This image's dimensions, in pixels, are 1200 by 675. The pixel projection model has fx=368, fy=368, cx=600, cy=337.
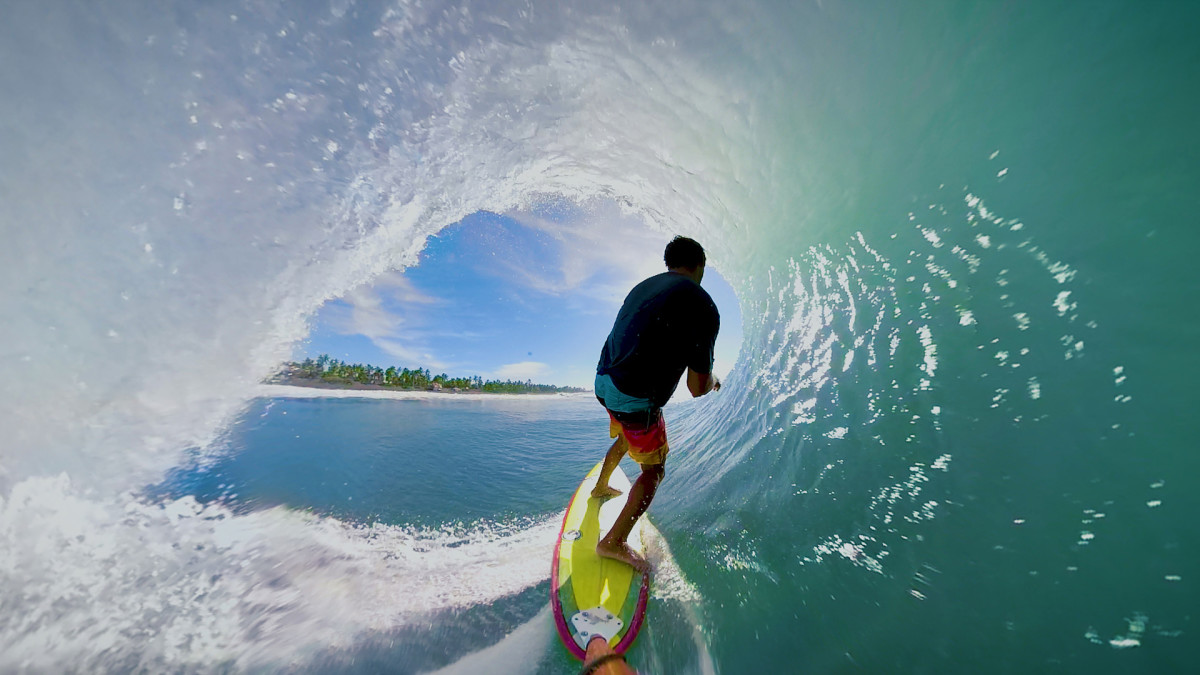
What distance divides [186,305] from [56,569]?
2.27 m

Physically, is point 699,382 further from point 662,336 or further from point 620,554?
point 620,554

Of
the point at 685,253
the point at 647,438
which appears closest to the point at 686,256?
the point at 685,253

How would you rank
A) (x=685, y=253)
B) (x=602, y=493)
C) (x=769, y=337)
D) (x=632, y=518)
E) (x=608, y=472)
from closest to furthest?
(x=685, y=253)
(x=632, y=518)
(x=608, y=472)
(x=602, y=493)
(x=769, y=337)

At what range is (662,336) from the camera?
7.85ft

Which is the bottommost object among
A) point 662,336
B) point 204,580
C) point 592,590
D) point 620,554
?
point 204,580

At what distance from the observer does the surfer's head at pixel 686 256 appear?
105 inches

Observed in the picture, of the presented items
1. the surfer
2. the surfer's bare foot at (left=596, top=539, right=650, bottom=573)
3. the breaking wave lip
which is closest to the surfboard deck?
the surfer's bare foot at (left=596, top=539, right=650, bottom=573)

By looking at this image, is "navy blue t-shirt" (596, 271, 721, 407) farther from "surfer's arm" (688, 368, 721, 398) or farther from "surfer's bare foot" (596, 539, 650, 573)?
"surfer's bare foot" (596, 539, 650, 573)

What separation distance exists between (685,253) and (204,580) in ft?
14.1

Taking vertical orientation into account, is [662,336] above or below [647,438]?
above

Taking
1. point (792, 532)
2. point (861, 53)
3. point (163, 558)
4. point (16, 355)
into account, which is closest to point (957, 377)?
point (792, 532)

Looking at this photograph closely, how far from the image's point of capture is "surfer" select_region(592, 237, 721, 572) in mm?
2375

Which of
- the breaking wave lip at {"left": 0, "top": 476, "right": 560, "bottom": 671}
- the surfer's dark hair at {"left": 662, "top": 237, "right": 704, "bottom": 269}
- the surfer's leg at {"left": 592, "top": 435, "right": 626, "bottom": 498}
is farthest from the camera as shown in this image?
the surfer's leg at {"left": 592, "top": 435, "right": 626, "bottom": 498}

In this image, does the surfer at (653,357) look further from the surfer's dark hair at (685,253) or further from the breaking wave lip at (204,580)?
the breaking wave lip at (204,580)
